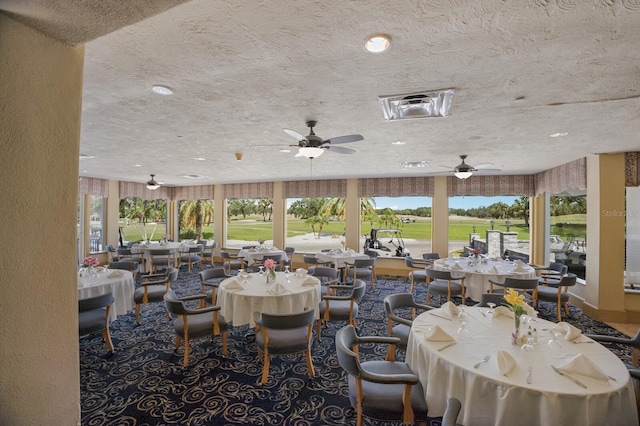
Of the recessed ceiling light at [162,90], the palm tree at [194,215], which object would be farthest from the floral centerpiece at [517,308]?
the palm tree at [194,215]

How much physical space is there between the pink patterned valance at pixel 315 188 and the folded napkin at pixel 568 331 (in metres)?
6.82

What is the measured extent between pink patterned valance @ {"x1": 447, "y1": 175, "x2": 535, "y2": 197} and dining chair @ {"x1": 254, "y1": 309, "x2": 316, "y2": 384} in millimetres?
6608

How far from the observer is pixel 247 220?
39.3 feet

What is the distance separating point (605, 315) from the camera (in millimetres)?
5008

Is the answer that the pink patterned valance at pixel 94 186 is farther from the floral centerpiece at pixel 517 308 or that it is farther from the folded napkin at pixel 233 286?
the floral centerpiece at pixel 517 308

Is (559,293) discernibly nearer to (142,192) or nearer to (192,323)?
(192,323)

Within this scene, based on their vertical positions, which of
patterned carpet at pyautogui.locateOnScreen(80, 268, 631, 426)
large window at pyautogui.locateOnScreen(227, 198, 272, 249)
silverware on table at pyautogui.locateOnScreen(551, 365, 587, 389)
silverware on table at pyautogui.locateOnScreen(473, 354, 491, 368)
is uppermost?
large window at pyautogui.locateOnScreen(227, 198, 272, 249)

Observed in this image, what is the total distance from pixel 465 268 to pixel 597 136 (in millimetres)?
2832

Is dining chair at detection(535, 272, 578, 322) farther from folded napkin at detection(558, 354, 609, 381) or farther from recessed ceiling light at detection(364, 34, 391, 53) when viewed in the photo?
recessed ceiling light at detection(364, 34, 391, 53)

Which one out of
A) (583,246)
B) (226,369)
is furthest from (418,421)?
(583,246)

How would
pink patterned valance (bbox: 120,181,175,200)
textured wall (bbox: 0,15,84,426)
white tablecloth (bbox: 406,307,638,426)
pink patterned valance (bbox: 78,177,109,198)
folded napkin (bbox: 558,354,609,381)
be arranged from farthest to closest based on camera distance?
pink patterned valance (bbox: 120,181,175,200)
pink patterned valance (bbox: 78,177,109,198)
folded napkin (bbox: 558,354,609,381)
white tablecloth (bbox: 406,307,638,426)
textured wall (bbox: 0,15,84,426)

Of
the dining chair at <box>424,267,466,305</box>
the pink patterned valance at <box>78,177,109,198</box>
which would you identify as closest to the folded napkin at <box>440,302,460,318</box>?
the dining chair at <box>424,267,466,305</box>

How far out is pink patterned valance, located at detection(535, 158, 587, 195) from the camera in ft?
17.8

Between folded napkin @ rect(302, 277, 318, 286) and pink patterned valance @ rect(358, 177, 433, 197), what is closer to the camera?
folded napkin @ rect(302, 277, 318, 286)
